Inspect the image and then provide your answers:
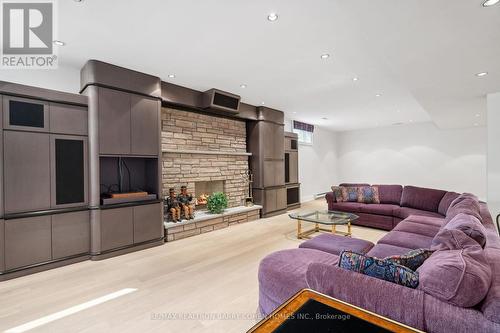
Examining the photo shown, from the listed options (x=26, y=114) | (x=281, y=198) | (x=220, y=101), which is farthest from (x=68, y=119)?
(x=281, y=198)

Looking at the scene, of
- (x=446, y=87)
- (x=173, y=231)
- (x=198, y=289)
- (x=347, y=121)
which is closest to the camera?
(x=198, y=289)

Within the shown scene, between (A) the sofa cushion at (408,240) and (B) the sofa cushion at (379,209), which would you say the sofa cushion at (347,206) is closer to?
(B) the sofa cushion at (379,209)

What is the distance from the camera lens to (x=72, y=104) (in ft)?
10.4

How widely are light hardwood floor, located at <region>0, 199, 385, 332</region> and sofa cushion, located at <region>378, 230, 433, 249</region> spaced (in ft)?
4.64

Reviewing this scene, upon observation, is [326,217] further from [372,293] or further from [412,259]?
[372,293]

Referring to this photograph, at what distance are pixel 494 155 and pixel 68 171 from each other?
20.1 feet

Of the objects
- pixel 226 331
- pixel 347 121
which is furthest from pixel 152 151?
pixel 347 121

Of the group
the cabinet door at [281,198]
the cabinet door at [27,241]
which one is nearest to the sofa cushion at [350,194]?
the cabinet door at [281,198]

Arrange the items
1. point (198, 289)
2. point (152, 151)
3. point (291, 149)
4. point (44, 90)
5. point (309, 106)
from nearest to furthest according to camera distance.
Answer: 1. point (198, 289)
2. point (44, 90)
3. point (152, 151)
4. point (309, 106)
5. point (291, 149)

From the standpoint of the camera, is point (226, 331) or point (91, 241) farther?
point (91, 241)

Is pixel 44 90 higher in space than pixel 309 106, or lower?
lower

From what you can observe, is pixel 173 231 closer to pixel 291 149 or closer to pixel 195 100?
pixel 195 100

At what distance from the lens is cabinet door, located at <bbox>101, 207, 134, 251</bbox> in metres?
3.31

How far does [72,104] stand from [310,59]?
3.22m
